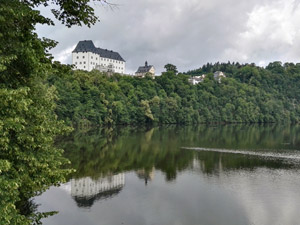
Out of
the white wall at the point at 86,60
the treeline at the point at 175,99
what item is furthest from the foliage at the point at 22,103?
the white wall at the point at 86,60

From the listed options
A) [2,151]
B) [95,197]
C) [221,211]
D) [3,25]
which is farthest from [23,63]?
[221,211]

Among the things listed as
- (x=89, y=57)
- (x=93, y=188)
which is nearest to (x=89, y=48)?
(x=89, y=57)

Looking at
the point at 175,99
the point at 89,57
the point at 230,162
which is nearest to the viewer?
the point at 230,162

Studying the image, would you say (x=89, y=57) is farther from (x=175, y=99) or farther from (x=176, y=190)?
(x=176, y=190)

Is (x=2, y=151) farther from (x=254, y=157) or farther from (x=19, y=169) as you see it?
(x=254, y=157)

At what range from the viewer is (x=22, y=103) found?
26.9ft

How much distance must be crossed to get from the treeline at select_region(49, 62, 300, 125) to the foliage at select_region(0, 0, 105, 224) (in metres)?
57.6

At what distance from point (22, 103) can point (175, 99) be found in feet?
Answer: 319

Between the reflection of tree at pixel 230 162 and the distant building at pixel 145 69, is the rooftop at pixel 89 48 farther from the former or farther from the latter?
the reflection of tree at pixel 230 162

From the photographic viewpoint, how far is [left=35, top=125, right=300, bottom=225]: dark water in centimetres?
1814

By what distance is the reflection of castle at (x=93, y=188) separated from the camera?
68.2 ft

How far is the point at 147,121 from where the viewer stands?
313 feet

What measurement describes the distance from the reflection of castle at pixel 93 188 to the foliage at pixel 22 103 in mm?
9943

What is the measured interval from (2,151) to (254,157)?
108 feet
